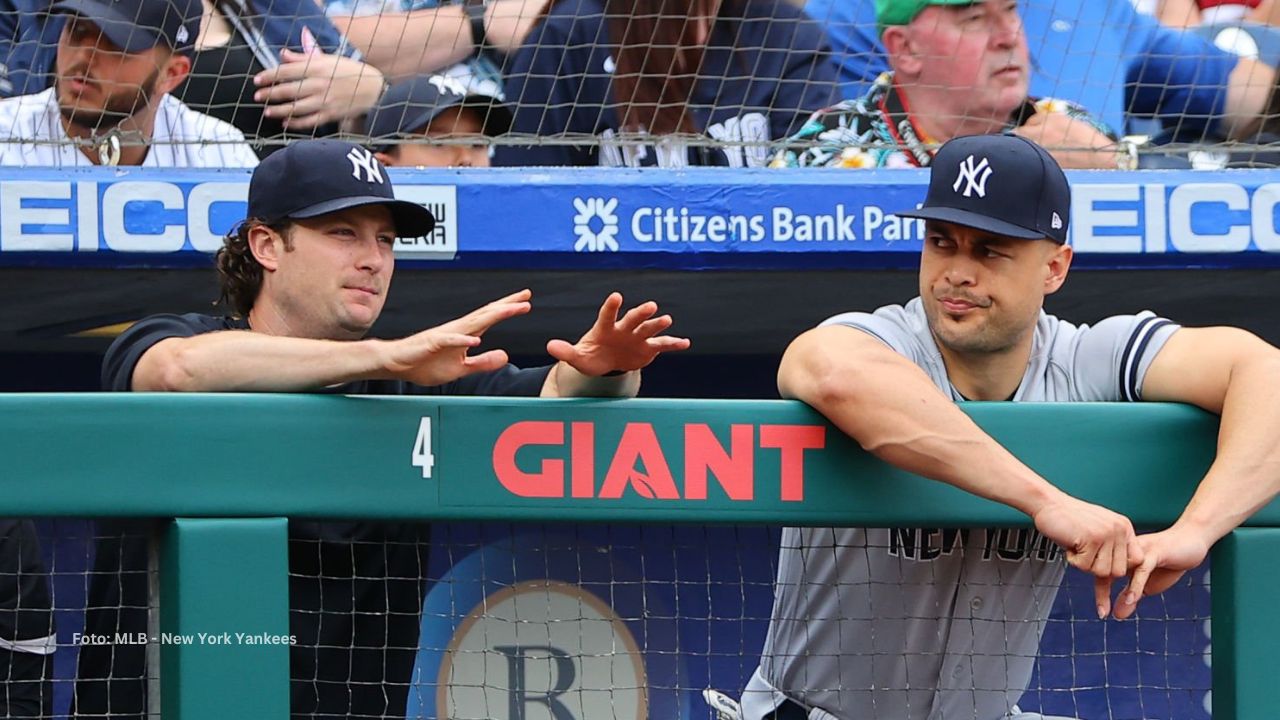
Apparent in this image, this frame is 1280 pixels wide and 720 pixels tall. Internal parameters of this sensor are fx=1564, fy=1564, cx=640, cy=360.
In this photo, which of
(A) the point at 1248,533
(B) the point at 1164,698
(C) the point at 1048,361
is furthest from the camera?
(B) the point at 1164,698

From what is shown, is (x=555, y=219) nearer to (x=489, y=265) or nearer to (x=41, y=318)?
(x=489, y=265)

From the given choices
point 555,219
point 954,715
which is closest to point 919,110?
point 555,219

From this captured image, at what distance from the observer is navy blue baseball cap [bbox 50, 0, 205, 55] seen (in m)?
3.46

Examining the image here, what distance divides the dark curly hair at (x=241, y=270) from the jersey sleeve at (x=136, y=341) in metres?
0.18

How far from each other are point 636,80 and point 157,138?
3.60 feet

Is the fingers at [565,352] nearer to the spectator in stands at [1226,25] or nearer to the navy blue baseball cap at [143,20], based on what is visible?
the navy blue baseball cap at [143,20]

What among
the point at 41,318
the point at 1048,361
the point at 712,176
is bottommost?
the point at 1048,361

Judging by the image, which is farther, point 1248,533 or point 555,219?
point 555,219

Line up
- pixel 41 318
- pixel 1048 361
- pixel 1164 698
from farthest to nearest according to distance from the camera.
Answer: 1. pixel 1164 698
2. pixel 41 318
3. pixel 1048 361

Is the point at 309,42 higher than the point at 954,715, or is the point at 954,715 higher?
the point at 309,42

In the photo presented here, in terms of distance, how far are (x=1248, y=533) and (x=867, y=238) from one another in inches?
67.2

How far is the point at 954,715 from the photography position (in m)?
1.84

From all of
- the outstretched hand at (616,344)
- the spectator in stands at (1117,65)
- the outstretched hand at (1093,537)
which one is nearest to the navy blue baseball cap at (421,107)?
the spectator in stands at (1117,65)

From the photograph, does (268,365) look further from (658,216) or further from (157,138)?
(157,138)
